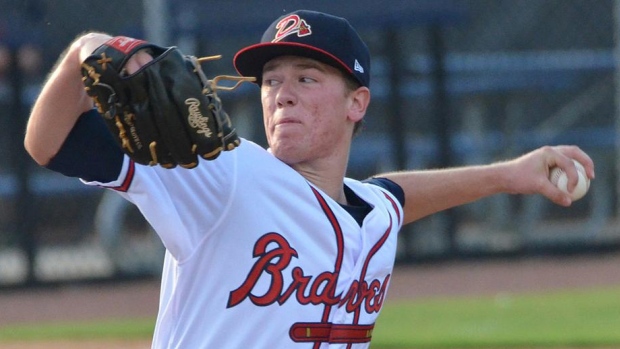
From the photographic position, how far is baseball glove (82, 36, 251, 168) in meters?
1.93

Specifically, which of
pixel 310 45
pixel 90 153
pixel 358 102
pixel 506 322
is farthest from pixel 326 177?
pixel 506 322

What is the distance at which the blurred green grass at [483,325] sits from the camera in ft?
19.1

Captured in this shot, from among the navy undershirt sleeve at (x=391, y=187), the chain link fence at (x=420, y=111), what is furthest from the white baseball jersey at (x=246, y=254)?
the chain link fence at (x=420, y=111)

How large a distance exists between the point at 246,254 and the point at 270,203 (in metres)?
0.13

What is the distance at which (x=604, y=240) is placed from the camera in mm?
8766

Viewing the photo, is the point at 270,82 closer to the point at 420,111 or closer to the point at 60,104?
the point at 60,104

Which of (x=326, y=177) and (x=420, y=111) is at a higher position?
(x=420, y=111)

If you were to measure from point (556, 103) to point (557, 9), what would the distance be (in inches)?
30.3

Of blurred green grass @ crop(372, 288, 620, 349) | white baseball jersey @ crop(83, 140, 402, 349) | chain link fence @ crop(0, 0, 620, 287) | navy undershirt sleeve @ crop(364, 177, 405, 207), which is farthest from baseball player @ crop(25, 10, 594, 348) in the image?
chain link fence @ crop(0, 0, 620, 287)

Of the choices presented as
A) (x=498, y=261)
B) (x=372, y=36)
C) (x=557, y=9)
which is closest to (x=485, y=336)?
(x=498, y=261)

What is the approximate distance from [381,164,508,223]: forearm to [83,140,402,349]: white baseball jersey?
55 centimetres

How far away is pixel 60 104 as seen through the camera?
2109mm

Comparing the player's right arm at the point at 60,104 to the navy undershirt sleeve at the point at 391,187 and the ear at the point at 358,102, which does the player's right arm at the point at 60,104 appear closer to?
the ear at the point at 358,102

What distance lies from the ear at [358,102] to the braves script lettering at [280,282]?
42cm
